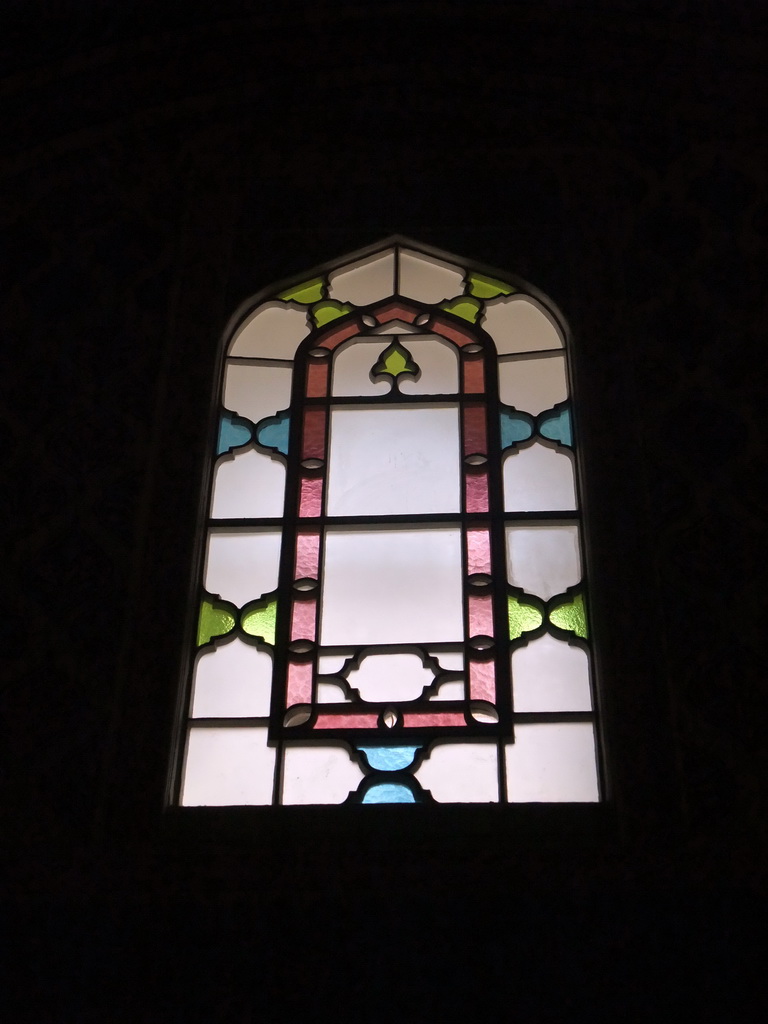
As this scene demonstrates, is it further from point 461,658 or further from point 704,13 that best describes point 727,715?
Answer: point 704,13

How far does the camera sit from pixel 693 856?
3518 mm

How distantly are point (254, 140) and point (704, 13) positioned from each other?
4.90ft

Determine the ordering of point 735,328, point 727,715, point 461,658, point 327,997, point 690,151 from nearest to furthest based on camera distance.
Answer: point 327,997 → point 727,715 → point 461,658 → point 735,328 → point 690,151

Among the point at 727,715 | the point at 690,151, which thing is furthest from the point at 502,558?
the point at 690,151

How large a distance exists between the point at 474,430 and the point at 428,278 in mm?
671

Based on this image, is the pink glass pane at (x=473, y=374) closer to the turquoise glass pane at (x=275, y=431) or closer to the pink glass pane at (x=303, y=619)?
the turquoise glass pane at (x=275, y=431)

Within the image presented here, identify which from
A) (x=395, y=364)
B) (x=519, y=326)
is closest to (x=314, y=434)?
(x=395, y=364)

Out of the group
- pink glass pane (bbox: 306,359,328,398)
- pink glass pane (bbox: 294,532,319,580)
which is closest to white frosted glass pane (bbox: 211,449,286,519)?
pink glass pane (bbox: 294,532,319,580)

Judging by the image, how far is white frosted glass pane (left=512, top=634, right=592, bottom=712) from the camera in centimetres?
390

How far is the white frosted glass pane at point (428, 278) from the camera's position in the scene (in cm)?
491

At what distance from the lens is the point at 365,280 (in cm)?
496

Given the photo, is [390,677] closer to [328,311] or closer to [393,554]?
[393,554]

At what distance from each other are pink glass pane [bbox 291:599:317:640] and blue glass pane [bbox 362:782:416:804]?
473 millimetres

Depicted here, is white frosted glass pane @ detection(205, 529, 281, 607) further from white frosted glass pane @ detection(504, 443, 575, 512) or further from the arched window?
white frosted glass pane @ detection(504, 443, 575, 512)
